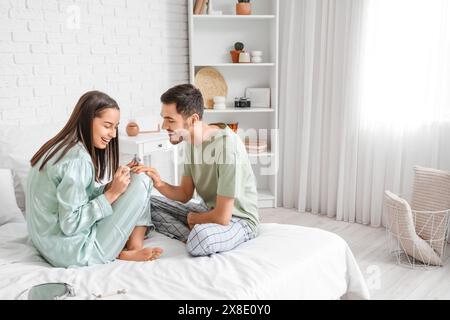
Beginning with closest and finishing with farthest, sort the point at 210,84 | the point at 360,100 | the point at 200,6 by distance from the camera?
the point at 360,100 < the point at 200,6 < the point at 210,84

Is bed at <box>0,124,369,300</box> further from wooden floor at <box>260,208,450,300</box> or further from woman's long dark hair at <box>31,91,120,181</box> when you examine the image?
wooden floor at <box>260,208,450,300</box>

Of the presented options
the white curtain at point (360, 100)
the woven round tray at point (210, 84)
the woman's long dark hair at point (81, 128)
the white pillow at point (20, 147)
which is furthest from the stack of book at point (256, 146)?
the woman's long dark hair at point (81, 128)

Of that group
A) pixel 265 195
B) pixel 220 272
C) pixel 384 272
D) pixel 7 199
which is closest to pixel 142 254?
pixel 220 272

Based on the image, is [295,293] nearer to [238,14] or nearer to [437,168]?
[437,168]

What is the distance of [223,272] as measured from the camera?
1.78 metres

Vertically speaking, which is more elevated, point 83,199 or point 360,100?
point 360,100

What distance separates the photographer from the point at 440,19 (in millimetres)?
3072

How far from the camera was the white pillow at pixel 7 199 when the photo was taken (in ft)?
8.00

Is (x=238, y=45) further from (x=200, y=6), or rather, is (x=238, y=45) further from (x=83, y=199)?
(x=83, y=199)

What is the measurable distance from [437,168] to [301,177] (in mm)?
1082

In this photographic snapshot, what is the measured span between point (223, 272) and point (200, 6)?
259 cm

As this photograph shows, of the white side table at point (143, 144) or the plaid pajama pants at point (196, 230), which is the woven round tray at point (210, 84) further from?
the plaid pajama pants at point (196, 230)

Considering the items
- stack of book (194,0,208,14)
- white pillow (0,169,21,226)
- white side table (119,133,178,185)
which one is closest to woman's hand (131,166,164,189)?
white pillow (0,169,21,226)
